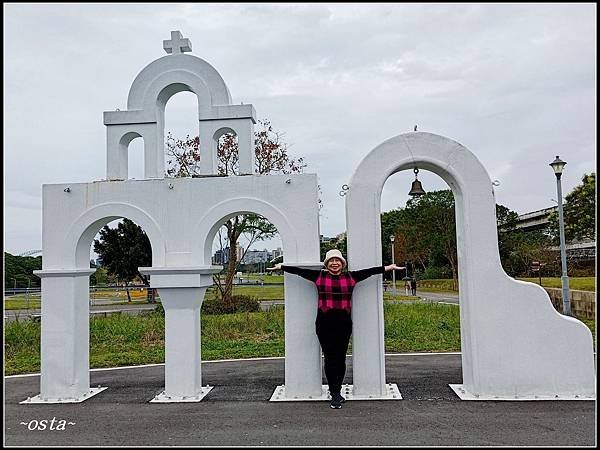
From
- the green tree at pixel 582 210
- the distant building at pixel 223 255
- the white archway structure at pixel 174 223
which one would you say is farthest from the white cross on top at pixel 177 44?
the green tree at pixel 582 210

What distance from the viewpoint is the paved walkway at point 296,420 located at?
5707 millimetres

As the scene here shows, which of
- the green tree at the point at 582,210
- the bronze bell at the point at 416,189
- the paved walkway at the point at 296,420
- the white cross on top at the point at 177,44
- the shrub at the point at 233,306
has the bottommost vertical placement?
the paved walkway at the point at 296,420

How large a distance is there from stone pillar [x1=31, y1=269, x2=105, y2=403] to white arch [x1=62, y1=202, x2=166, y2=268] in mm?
254

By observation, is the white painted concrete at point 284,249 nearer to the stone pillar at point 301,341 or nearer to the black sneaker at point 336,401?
the stone pillar at point 301,341

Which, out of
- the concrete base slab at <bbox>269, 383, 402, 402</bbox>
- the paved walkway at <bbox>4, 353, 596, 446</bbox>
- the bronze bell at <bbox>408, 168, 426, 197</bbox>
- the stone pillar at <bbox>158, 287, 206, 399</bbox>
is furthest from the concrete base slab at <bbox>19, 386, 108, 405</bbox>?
the bronze bell at <bbox>408, 168, 426, 197</bbox>

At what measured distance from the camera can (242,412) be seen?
6754 millimetres

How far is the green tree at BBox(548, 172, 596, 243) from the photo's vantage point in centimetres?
2308

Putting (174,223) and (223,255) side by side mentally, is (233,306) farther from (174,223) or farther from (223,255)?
(174,223)

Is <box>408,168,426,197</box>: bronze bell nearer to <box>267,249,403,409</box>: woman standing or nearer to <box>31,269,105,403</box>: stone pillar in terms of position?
<box>267,249,403,409</box>: woman standing

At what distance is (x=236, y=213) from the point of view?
7.84m

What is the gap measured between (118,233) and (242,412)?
26.7 meters

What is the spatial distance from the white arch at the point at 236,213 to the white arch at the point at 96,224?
547 millimetres

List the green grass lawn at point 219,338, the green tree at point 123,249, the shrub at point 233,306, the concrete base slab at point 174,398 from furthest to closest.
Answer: the green tree at point 123,249 < the shrub at point 233,306 < the green grass lawn at point 219,338 < the concrete base slab at point 174,398

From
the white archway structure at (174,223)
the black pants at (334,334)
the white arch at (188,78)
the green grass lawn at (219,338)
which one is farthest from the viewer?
the green grass lawn at (219,338)
